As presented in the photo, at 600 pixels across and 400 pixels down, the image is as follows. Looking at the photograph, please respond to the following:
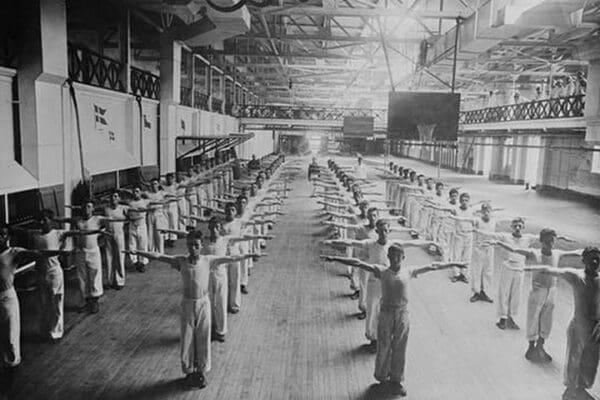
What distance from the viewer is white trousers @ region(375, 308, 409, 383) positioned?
6.07 metres

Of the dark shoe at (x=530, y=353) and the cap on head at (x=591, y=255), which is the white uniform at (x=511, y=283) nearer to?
the dark shoe at (x=530, y=353)

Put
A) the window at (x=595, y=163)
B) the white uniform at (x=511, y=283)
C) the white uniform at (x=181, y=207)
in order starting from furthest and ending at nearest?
the window at (x=595, y=163), the white uniform at (x=181, y=207), the white uniform at (x=511, y=283)

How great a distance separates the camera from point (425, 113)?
11.3 m

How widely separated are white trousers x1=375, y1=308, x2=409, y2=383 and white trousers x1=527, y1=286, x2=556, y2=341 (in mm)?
2189

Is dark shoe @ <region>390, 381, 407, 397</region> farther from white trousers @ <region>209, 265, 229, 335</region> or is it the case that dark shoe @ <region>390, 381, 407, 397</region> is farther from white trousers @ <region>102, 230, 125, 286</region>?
white trousers @ <region>102, 230, 125, 286</region>

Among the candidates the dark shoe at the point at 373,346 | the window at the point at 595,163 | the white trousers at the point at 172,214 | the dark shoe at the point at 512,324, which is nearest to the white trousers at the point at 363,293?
the dark shoe at the point at 373,346

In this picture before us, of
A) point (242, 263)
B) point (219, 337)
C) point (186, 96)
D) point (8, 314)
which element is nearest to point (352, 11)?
point (242, 263)

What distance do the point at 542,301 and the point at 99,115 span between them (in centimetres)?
1069

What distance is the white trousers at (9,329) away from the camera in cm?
616

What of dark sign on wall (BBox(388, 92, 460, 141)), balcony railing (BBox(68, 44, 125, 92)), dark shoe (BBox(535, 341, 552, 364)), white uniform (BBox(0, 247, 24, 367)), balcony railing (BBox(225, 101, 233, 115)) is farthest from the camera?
balcony railing (BBox(225, 101, 233, 115))

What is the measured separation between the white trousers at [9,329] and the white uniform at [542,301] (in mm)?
6495

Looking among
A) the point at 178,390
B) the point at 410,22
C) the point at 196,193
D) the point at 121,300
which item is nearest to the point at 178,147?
the point at 196,193

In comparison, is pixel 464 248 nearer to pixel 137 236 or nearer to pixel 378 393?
pixel 378 393

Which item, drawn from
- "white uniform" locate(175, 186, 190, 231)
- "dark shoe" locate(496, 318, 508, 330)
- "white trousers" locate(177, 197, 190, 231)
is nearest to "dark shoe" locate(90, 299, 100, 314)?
"white uniform" locate(175, 186, 190, 231)
